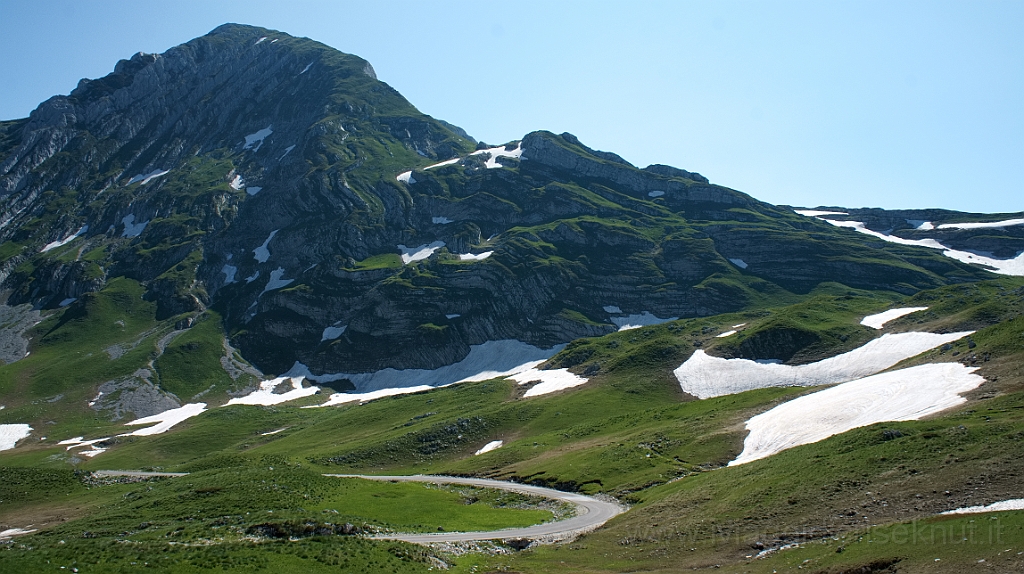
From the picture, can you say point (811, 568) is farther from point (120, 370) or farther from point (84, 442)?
point (120, 370)

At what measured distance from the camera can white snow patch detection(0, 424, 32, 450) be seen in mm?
141250

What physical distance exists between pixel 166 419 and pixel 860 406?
161 metres

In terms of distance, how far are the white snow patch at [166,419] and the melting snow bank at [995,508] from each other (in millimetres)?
156763

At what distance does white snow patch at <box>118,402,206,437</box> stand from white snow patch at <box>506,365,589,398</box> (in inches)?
3393

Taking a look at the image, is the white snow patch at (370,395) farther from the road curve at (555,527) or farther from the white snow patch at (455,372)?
the road curve at (555,527)

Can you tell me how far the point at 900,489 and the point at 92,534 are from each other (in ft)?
171

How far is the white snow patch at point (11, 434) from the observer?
14125 cm

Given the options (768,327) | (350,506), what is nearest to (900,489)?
(350,506)

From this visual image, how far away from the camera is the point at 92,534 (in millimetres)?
41562

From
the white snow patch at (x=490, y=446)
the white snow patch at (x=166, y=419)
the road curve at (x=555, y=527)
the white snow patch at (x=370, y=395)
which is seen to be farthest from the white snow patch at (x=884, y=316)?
the white snow patch at (x=166, y=419)

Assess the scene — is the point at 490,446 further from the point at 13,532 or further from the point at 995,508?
the point at 995,508

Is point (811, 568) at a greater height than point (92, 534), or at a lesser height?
lesser

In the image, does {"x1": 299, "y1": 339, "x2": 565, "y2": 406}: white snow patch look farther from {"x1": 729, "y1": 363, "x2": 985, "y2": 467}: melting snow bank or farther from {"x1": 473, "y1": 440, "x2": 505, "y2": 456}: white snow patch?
{"x1": 729, "y1": 363, "x2": 985, "y2": 467}: melting snow bank

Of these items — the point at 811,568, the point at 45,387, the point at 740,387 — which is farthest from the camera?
the point at 45,387
